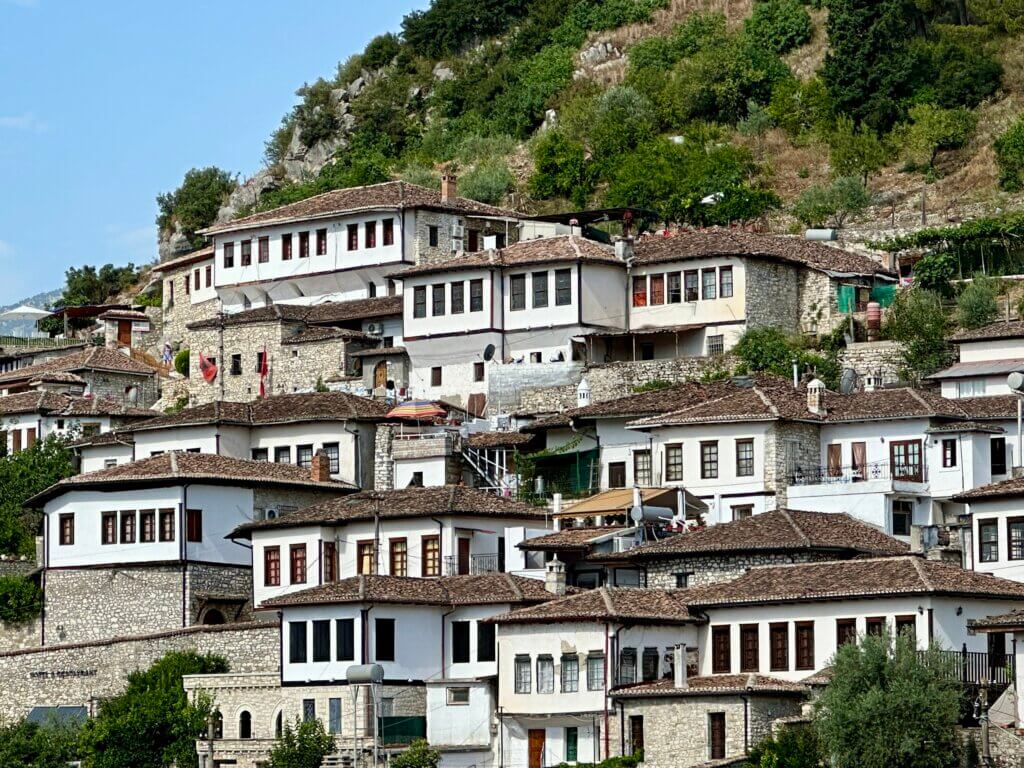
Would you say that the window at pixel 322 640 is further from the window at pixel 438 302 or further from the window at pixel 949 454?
the window at pixel 438 302

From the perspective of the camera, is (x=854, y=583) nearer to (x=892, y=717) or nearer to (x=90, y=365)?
(x=892, y=717)

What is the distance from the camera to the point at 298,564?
64.4 m

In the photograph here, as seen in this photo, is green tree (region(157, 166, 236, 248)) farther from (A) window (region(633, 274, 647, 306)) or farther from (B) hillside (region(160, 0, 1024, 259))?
(A) window (region(633, 274, 647, 306))

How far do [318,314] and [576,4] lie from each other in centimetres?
3824

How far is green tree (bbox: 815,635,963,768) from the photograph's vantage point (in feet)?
156

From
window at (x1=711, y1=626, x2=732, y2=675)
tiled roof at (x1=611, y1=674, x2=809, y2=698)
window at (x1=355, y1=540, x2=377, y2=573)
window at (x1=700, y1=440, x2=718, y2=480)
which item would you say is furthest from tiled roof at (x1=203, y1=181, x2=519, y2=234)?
tiled roof at (x1=611, y1=674, x2=809, y2=698)

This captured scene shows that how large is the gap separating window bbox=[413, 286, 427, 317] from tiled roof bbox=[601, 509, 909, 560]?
2027 centimetres

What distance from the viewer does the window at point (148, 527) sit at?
221 feet

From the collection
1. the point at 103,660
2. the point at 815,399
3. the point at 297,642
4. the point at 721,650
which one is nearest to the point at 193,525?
the point at 103,660

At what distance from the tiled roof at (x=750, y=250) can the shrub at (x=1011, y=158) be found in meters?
12.9

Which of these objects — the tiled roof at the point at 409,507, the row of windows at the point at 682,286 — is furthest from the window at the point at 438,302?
the tiled roof at the point at 409,507

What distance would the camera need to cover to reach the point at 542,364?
242 ft

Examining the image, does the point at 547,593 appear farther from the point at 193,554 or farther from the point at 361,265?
the point at 361,265

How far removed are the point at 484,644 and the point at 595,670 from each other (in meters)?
5.29
